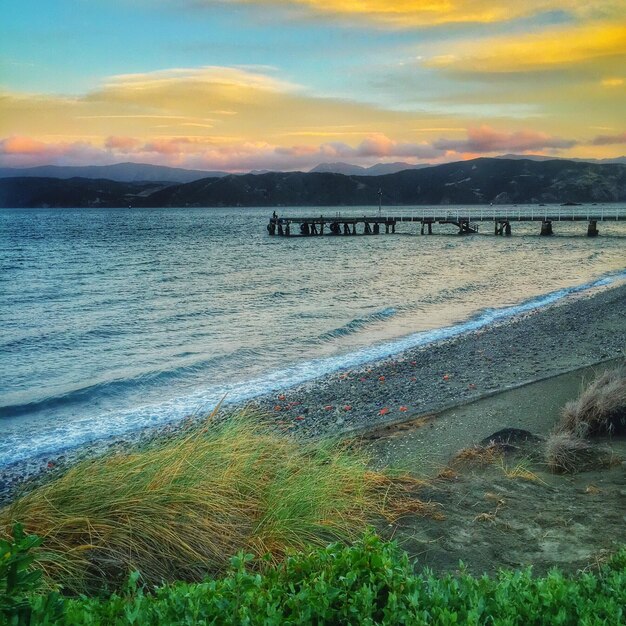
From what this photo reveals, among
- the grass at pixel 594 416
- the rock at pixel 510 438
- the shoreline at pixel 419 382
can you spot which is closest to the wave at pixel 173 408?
the shoreline at pixel 419 382

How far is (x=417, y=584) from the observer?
312 cm

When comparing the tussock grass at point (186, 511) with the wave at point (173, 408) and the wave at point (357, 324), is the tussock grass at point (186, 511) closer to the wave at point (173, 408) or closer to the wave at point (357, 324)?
the wave at point (173, 408)

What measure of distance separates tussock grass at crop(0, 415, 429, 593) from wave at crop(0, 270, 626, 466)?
3.05 metres

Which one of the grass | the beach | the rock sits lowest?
the beach

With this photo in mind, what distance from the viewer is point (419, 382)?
42.4 feet

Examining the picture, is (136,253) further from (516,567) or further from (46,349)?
(516,567)

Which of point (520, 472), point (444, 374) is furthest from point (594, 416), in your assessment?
point (444, 374)

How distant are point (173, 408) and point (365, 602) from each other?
1022cm

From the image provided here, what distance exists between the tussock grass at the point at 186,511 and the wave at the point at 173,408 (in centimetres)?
305

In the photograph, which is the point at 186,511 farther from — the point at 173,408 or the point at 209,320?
the point at 209,320

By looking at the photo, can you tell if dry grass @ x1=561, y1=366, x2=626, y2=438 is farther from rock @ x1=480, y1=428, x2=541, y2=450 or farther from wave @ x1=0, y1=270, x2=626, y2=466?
wave @ x1=0, y1=270, x2=626, y2=466

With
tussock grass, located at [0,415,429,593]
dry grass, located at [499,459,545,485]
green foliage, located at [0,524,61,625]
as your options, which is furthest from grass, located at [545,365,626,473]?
green foliage, located at [0,524,61,625]

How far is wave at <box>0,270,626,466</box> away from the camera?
429 inches

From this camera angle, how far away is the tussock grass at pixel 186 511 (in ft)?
14.1
